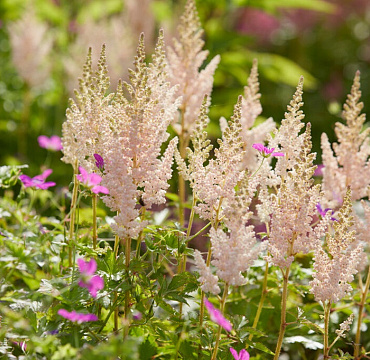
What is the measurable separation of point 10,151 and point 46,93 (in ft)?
3.07

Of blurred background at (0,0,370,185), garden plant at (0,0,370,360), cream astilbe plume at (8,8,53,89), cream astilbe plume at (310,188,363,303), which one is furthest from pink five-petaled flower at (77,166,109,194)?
cream astilbe plume at (8,8,53,89)

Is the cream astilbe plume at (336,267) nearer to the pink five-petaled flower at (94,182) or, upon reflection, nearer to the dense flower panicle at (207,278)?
the dense flower panicle at (207,278)

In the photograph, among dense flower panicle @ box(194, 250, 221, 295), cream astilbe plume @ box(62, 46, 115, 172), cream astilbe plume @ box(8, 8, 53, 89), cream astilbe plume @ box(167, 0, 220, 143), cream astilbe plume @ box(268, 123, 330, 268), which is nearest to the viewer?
dense flower panicle @ box(194, 250, 221, 295)

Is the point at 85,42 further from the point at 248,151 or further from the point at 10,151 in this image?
the point at 248,151

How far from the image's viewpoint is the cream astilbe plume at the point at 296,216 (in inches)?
53.8

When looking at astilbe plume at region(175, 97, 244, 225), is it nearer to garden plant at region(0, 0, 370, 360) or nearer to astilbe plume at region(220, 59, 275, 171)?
garden plant at region(0, 0, 370, 360)

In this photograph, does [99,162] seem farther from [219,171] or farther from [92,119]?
[219,171]

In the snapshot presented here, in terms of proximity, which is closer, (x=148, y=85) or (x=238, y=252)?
(x=238, y=252)

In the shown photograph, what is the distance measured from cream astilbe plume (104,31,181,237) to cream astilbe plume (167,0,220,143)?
49 centimetres

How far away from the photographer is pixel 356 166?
183 centimetres

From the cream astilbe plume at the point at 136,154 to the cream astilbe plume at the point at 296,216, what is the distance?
11.2 inches

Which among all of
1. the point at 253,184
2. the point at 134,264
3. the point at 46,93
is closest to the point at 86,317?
the point at 134,264

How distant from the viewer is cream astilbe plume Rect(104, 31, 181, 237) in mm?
1360

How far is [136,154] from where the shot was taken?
4.66 feet
